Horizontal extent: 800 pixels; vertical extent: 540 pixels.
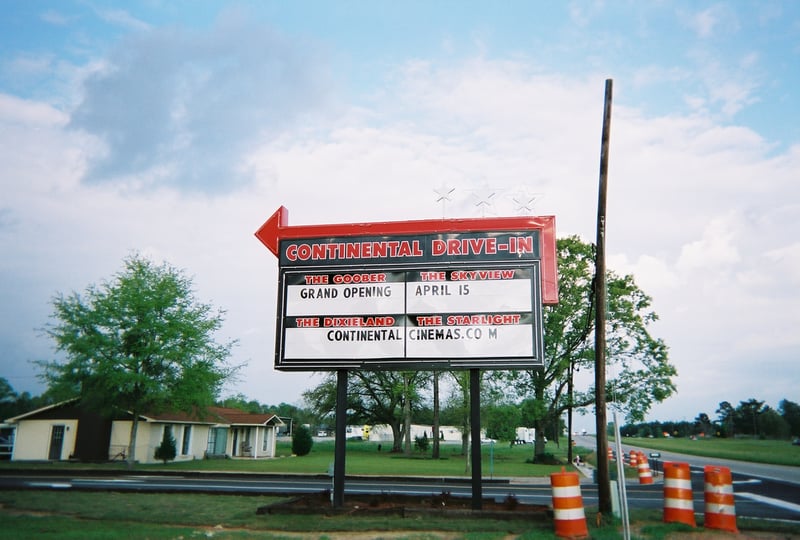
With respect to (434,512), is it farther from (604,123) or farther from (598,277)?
(604,123)

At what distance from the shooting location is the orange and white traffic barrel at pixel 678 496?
10.7 m

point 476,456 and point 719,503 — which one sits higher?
point 476,456

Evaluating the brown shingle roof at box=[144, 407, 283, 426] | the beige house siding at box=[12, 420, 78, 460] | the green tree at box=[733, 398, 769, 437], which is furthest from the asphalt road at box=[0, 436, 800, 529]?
the green tree at box=[733, 398, 769, 437]

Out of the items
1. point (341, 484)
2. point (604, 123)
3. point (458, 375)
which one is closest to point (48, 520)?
point (341, 484)

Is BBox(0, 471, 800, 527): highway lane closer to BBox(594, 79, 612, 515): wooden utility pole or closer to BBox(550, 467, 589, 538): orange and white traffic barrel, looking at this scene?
BBox(594, 79, 612, 515): wooden utility pole

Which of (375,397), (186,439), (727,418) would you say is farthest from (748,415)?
(186,439)

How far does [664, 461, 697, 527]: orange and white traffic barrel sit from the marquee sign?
10.4 feet

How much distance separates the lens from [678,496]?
10805 millimetres

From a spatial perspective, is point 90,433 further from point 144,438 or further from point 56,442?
point 144,438

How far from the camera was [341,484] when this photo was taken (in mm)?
A: 12594

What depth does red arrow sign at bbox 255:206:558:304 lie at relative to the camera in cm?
1313

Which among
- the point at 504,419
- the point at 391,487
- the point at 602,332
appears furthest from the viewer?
the point at 504,419

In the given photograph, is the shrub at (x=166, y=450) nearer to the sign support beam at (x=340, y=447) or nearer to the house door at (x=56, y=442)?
the house door at (x=56, y=442)

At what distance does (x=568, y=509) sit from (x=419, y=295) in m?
5.31
